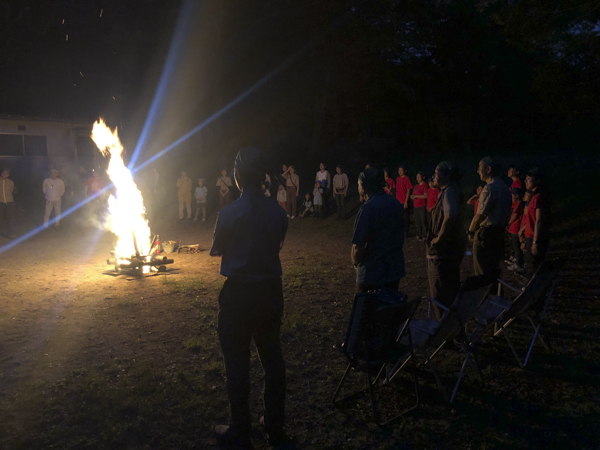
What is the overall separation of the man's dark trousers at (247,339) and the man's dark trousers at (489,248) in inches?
127

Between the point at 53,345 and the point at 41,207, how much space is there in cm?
1631

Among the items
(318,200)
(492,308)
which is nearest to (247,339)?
(492,308)

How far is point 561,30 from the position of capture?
1126cm

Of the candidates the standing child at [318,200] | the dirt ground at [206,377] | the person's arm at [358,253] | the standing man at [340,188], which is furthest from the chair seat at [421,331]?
the standing child at [318,200]

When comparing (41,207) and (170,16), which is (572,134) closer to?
(170,16)

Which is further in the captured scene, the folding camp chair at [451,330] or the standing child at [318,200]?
the standing child at [318,200]

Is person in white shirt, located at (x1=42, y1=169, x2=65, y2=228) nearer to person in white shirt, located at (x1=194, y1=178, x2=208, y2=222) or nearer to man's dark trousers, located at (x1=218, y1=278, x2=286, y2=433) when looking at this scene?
person in white shirt, located at (x1=194, y1=178, x2=208, y2=222)

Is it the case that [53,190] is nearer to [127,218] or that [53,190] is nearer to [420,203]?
[127,218]

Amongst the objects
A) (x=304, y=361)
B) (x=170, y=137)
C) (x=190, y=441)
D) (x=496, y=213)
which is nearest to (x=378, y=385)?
(x=304, y=361)

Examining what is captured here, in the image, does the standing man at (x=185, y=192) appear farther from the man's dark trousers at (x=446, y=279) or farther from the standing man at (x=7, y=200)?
the man's dark trousers at (x=446, y=279)

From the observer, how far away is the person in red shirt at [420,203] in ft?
42.1

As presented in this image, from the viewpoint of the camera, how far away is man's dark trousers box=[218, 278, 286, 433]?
3262 mm

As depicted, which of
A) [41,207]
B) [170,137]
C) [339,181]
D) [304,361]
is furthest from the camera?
[170,137]

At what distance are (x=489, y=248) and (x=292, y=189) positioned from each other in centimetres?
1203
